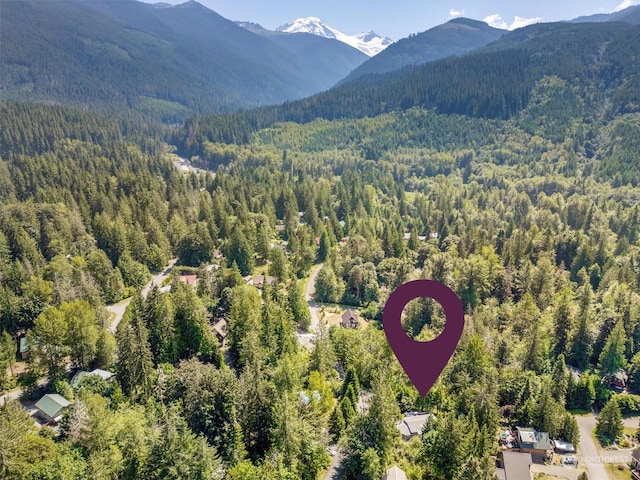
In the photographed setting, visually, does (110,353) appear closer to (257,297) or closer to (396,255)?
(257,297)

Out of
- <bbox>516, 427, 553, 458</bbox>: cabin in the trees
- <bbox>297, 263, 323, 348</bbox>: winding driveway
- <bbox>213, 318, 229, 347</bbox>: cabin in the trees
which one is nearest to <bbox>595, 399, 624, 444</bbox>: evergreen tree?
<bbox>516, 427, 553, 458</bbox>: cabin in the trees

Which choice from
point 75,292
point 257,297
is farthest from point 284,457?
point 75,292

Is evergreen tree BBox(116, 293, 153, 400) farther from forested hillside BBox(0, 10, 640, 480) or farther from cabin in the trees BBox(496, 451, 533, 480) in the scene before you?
cabin in the trees BBox(496, 451, 533, 480)

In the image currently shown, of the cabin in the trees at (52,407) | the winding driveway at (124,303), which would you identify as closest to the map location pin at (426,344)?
the cabin in the trees at (52,407)

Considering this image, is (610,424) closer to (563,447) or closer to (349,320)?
(563,447)

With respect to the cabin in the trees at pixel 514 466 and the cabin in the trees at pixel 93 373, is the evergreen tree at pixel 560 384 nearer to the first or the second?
the cabin in the trees at pixel 514 466

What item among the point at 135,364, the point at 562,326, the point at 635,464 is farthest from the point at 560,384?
the point at 135,364

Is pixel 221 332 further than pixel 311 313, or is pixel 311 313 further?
pixel 311 313
